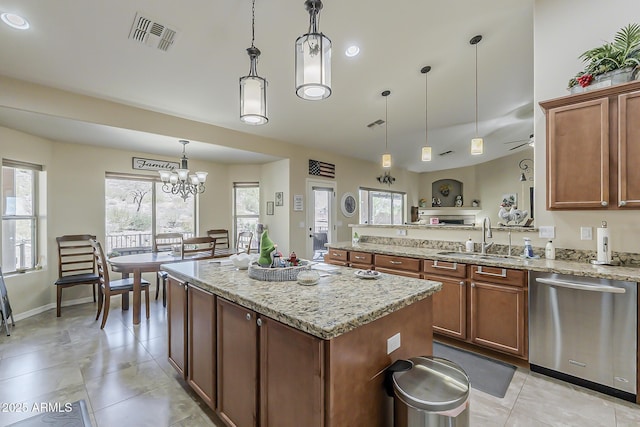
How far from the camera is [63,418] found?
192 cm

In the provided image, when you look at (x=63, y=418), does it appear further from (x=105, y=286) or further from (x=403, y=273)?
(x=403, y=273)

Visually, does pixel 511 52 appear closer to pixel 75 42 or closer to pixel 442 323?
pixel 442 323

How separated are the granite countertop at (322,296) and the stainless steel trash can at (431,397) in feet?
1.02

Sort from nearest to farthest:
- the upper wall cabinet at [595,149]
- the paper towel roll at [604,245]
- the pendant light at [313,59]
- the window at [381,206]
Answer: the pendant light at [313,59]
the upper wall cabinet at [595,149]
the paper towel roll at [604,245]
the window at [381,206]

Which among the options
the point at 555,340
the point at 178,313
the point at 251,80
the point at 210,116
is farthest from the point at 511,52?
the point at 178,313

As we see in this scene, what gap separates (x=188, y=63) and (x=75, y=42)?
95 centimetres

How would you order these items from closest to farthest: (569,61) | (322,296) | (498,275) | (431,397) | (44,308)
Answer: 1. (431,397)
2. (322,296)
3. (498,275)
4. (569,61)
5. (44,308)

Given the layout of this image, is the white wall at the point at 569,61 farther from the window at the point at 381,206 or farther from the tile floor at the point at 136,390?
the window at the point at 381,206

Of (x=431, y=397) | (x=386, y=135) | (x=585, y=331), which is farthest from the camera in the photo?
(x=386, y=135)

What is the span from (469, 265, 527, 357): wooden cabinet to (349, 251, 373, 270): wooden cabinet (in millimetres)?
1228

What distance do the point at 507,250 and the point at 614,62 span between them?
1815 millimetres

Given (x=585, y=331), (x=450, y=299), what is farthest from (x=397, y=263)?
(x=585, y=331)

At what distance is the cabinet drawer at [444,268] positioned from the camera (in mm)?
2832

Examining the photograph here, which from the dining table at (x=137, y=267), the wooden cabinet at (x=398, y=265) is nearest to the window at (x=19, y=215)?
the dining table at (x=137, y=267)
